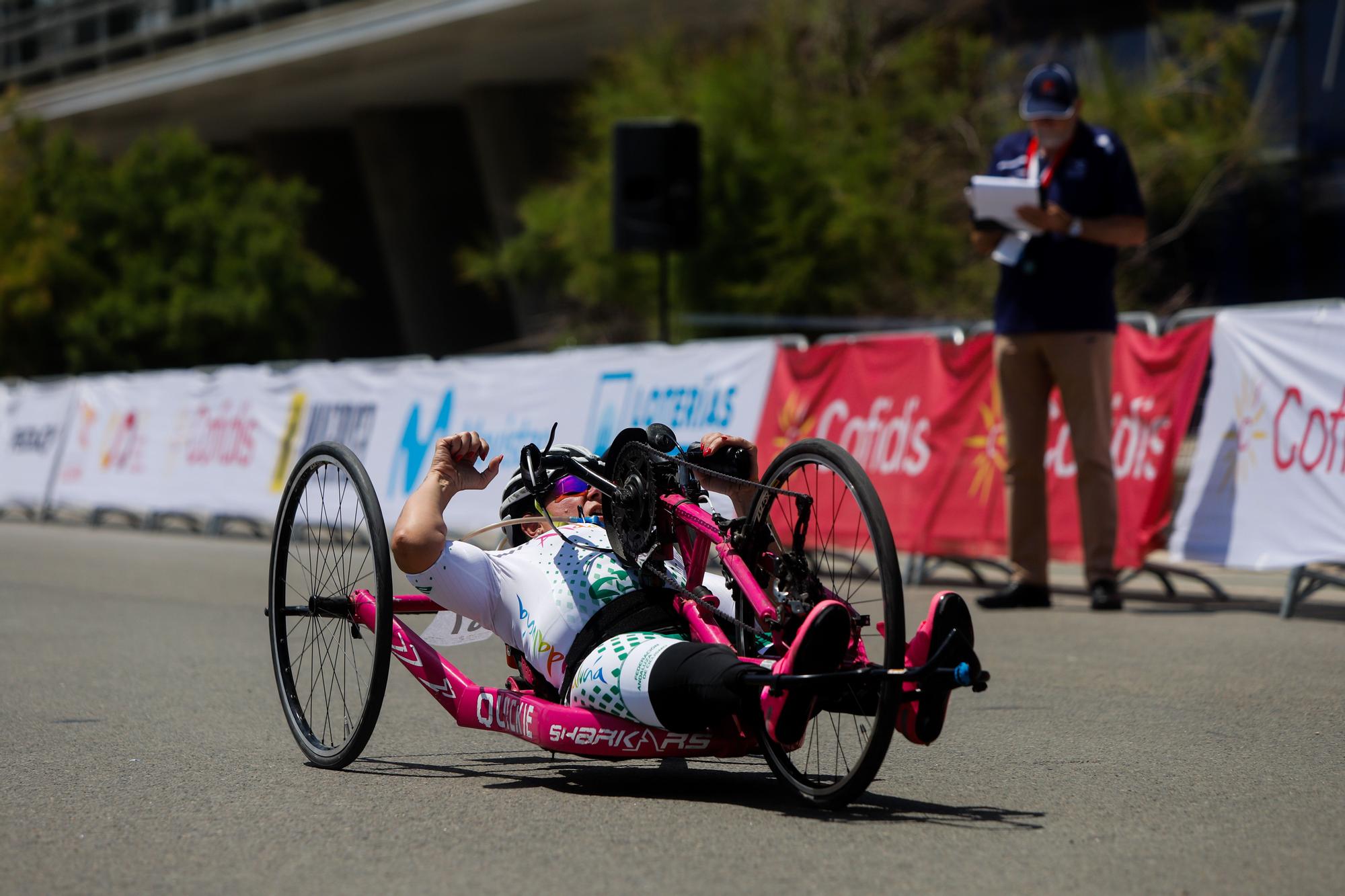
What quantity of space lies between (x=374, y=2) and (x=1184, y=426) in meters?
27.5

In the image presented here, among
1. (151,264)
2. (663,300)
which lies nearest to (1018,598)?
(663,300)

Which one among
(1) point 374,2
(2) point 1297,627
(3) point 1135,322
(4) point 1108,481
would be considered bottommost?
(2) point 1297,627

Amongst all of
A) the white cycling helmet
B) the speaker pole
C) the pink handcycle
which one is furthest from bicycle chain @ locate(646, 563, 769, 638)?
the speaker pole

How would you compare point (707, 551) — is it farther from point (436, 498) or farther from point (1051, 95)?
point (1051, 95)

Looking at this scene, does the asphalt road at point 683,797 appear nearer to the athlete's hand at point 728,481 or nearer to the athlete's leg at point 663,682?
the athlete's leg at point 663,682

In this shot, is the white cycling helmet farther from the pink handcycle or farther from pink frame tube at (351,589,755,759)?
pink frame tube at (351,589,755,759)

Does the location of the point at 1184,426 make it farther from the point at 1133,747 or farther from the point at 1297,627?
the point at 1133,747

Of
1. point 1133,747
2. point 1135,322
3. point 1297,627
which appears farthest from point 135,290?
point 1133,747

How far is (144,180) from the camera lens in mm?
35500

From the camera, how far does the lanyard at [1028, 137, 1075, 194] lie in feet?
29.7

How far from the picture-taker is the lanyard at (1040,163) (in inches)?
356

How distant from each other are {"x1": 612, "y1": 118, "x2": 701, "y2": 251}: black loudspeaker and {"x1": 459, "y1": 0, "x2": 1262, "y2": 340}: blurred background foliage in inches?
206

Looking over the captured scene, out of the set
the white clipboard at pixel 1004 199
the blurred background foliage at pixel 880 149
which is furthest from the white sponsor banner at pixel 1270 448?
the blurred background foliage at pixel 880 149

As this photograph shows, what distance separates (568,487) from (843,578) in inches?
35.2
